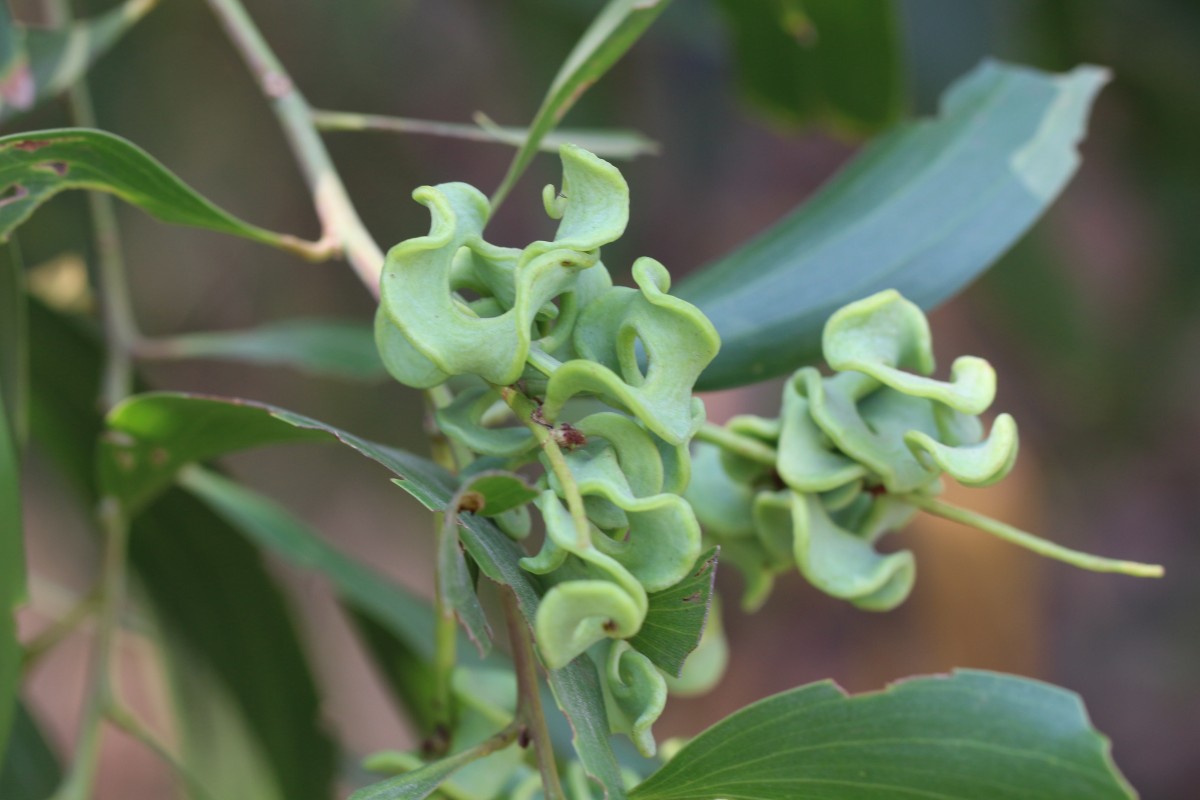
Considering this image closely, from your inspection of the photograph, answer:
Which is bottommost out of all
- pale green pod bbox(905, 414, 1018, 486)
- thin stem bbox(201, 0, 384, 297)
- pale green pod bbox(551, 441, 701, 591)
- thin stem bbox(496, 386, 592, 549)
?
pale green pod bbox(905, 414, 1018, 486)

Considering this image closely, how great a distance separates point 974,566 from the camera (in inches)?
87.0

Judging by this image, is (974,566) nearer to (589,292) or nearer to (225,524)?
(225,524)

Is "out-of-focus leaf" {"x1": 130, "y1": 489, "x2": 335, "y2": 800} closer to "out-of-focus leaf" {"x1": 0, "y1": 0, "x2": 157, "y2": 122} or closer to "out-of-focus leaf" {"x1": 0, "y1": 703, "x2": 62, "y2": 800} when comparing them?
"out-of-focus leaf" {"x1": 0, "y1": 703, "x2": 62, "y2": 800}

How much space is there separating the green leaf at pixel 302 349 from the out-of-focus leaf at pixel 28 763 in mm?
264

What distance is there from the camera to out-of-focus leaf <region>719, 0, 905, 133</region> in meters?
0.99

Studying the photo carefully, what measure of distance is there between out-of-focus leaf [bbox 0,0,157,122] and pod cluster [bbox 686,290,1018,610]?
481mm

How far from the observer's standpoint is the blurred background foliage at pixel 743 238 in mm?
1406

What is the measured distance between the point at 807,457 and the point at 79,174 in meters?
0.33

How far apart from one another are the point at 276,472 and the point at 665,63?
1019 mm

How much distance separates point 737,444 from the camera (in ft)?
1.69

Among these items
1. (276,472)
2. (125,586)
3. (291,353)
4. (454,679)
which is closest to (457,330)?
(454,679)

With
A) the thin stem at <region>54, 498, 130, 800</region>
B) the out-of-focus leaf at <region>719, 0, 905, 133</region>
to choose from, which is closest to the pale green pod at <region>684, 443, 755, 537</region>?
the thin stem at <region>54, 498, 130, 800</region>

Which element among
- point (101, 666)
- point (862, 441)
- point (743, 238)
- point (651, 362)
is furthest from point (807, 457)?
point (743, 238)

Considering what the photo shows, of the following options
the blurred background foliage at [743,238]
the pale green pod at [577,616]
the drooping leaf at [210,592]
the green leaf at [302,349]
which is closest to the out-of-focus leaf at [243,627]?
the drooping leaf at [210,592]
